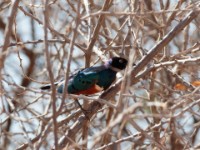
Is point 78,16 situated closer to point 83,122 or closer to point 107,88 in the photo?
point 83,122

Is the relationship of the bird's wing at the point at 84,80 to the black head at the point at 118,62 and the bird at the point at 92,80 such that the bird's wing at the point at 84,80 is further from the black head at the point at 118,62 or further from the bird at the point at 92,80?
the black head at the point at 118,62

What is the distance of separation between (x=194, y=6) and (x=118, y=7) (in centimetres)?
248

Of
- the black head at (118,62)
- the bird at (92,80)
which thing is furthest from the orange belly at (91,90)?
the black head at (118,62)

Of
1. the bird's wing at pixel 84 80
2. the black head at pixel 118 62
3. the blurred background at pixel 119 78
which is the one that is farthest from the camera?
the black head at pixel 118 62

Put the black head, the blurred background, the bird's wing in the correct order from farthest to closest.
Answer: the black head < the bird's wing < the blurred background

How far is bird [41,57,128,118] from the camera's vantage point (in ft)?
16.6

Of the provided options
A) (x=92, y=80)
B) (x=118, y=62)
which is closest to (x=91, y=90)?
(x=92, y=80)

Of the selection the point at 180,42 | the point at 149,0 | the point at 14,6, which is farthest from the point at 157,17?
the point at 14,6

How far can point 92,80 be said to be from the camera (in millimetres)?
5152

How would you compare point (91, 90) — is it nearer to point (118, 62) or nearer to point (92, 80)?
point (92, 80)

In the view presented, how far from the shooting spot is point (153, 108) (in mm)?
5379

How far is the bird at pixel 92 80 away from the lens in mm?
5049

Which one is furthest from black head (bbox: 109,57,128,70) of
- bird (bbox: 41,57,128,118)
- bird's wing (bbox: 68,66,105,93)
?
bird's wing (bbox: 68,66,105,93)

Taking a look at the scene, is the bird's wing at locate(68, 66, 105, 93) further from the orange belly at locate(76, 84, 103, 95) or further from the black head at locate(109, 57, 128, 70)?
the black head at locate(109, 57, 128, 70)
